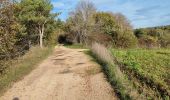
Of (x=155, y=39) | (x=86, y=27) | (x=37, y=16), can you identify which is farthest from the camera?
(x=86, y=27)

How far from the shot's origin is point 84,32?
220 feet

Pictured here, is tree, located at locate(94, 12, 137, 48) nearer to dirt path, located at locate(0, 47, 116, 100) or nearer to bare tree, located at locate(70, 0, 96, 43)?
bare tree, located at locate(70, 0, 96, 43)

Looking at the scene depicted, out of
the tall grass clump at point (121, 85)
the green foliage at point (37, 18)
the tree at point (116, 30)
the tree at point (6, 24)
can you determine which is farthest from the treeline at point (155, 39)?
the tree at point (6, 24)

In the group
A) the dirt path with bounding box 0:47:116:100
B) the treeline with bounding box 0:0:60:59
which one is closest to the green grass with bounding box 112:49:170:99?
the dirt path with bounding box 0:47:116:100

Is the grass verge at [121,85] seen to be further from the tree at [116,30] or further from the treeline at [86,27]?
the treeline at [86,27]

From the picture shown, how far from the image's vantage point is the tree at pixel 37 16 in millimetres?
46406

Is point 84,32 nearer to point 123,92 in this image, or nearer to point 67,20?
point 67,20

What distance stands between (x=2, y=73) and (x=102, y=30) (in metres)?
52.3

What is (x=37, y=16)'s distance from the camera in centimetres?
4872

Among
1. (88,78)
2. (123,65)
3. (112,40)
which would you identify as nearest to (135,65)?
(123,65)

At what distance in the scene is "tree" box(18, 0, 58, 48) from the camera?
46406 millimetres

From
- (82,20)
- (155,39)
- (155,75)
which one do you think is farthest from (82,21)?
(155,75)

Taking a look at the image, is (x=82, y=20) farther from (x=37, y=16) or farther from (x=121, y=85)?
(x=121, y=85)

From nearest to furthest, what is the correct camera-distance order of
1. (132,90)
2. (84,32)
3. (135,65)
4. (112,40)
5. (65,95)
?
(132,90), (65,95), (135,65), (112,40), (84,32)
